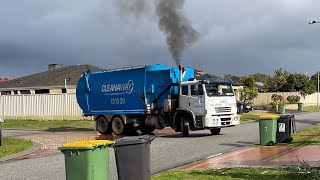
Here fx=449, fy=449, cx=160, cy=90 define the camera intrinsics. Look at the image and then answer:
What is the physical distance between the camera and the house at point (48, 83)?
42.9 metres

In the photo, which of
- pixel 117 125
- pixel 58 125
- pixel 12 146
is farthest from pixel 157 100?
pixel 58 125

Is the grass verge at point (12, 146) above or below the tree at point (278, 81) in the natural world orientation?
below

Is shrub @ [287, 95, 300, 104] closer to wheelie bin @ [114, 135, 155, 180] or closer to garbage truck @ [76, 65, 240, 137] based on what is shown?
garbage truck @ [76, 65, 240, 137]

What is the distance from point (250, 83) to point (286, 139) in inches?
1798

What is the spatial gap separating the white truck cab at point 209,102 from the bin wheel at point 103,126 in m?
5.24

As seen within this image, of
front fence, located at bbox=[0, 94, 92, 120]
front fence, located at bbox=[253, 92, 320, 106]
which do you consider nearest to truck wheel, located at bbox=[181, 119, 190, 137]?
front fence, located at bbox=[0, 94, 92, 120]

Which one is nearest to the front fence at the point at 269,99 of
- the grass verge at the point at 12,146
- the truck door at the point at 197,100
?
the truck door at the point at 197,100

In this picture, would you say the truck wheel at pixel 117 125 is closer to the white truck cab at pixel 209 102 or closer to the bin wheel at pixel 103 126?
the bin wheel at pixel 103 126

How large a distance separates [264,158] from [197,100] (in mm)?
8271

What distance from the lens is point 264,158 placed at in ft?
40.8

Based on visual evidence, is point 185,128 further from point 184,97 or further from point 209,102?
point 209,102

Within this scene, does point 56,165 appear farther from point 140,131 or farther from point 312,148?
point 140,131

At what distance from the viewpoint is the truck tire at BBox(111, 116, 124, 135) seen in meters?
23.5

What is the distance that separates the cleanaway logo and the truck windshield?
4420 millimetres
